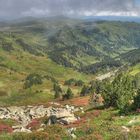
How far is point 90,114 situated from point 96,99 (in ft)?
174

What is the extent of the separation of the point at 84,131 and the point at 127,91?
39958 mm

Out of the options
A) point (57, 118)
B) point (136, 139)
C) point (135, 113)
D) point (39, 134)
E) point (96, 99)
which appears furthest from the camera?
point (96, 99)

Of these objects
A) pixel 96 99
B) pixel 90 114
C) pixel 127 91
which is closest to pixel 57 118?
pixel 90 114

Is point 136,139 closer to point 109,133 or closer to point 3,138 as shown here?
point 109,133

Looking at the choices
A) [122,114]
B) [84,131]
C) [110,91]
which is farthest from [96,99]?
[84,131]

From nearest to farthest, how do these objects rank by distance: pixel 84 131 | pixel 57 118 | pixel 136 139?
pixel 136 139
pixel 84 131
pixel 57 118

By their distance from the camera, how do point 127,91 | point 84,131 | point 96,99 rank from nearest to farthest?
point 84,131 < point 127,91 < point 96,99

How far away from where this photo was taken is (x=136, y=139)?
3105 cm

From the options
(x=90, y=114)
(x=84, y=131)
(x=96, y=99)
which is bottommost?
(x=96, y=99)

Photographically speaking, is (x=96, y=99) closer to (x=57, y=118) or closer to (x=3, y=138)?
(x=57, y=118)

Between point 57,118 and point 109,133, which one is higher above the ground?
point 109,133

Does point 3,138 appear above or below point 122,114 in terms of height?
above

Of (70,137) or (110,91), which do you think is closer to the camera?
(70,137)

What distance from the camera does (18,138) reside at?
33.8m
